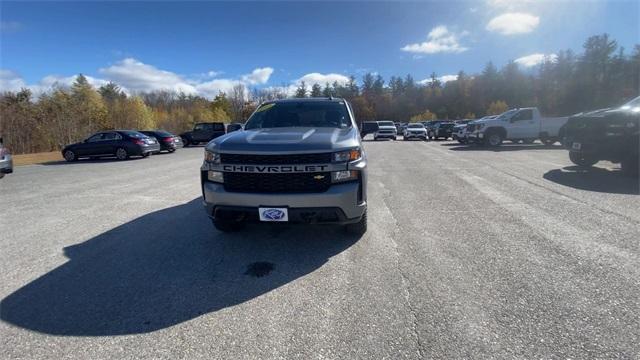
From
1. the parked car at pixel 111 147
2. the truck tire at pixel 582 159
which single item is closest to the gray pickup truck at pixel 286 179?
the truck tire at pixel 582 159

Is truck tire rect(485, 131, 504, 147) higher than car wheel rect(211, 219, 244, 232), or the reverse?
truck tire rect(485, 131, 504, 147)

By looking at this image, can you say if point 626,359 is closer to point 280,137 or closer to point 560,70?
point 280,137

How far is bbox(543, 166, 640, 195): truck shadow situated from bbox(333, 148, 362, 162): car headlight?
6249 millimetres

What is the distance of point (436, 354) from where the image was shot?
2.24 m

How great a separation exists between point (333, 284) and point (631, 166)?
928 cm

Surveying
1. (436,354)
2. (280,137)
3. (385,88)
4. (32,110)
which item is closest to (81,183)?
(280,137)

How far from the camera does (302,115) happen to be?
5371 millimetres

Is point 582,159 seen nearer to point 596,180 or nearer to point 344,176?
point 596,180

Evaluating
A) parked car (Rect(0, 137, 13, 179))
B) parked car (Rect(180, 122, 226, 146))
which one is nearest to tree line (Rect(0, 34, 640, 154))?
parked car (Rect(180, 122, 226, 146))

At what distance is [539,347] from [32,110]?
4260 centimetres

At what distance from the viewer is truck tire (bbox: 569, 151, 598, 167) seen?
9.42 meters

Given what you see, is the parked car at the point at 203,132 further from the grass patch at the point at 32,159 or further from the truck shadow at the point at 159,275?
the truck shadow at the point at 159,275

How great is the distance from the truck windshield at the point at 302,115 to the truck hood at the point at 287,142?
30.7 inches

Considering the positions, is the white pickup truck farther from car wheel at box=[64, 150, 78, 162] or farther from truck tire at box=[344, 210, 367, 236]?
car wheel at box=[64, 150, 78, 162]
